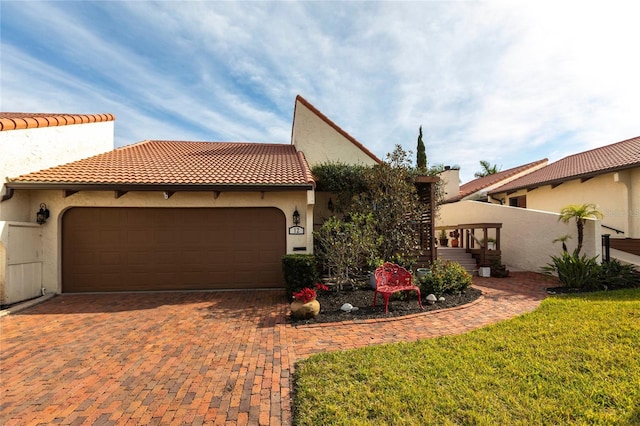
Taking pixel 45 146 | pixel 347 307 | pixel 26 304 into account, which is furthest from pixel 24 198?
pixel 347 307

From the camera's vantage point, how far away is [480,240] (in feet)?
46.4

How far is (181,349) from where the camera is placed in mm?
4496

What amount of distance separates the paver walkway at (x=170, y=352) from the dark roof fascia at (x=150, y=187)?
2.98 metres

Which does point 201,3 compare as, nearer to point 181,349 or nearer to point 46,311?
point 181,349

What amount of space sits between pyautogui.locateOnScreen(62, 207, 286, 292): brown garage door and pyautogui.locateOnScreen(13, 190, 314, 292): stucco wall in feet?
0.60

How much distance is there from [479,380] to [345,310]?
3.13 m

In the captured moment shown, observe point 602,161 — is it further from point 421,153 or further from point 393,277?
point 393,277

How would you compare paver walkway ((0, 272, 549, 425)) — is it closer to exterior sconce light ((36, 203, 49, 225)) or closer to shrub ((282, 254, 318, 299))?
shrub ((282, 254, 318, 299))

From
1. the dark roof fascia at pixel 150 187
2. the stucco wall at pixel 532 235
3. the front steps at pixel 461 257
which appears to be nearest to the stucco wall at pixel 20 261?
the dark roof fascia at pixel 150 187

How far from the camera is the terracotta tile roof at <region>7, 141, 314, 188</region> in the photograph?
25.6ft

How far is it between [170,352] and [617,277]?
10988 millimetres

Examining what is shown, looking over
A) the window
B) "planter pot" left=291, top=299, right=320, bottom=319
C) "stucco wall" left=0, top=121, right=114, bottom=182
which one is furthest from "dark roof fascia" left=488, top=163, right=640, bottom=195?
"stucco wall" left=0, top=121, right=114, bottom=182

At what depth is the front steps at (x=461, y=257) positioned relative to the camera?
1119cm

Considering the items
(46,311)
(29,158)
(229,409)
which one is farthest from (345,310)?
(29,158)
